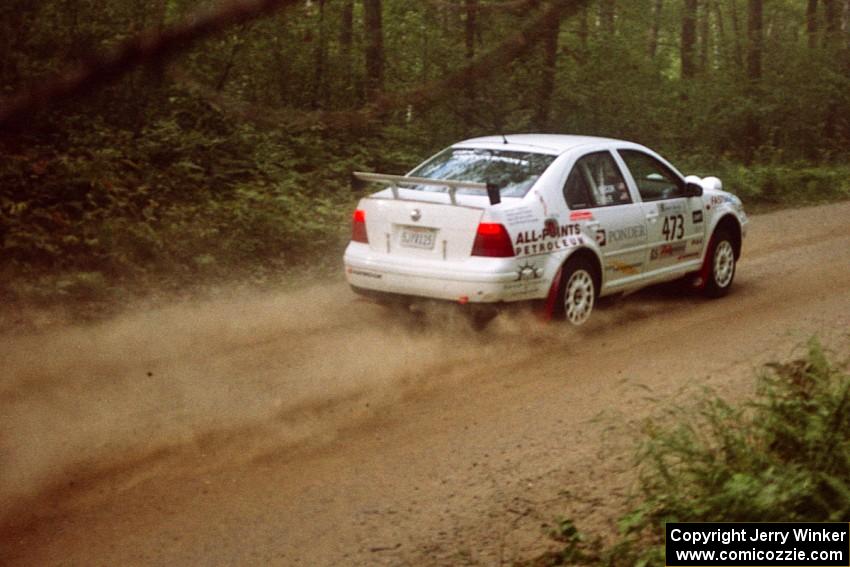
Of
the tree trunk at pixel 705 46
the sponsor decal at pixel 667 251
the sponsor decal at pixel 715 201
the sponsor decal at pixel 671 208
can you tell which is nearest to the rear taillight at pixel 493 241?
the sponsor decal at pixel 667 251

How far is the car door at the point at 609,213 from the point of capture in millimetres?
10141

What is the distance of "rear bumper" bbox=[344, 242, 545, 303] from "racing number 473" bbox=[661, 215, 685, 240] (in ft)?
6.82

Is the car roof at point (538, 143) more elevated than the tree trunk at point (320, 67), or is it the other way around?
the tree trunk at point (320, 67)

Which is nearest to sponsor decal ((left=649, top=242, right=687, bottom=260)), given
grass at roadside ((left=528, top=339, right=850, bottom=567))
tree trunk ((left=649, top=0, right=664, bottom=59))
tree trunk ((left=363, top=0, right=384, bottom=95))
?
grass at roadside ((left=528, top=339, right=850, bottom=567))

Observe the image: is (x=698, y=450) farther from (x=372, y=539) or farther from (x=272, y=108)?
(x=272, y=108)

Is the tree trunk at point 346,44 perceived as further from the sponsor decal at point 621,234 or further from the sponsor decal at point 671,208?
the sponsor decal at point 621,234

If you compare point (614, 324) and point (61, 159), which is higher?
point (61, 159)

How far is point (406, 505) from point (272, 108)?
12.7 ft

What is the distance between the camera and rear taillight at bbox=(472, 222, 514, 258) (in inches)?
365

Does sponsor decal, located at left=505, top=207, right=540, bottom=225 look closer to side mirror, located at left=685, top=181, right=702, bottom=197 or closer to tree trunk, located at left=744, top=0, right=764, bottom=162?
side mirror, located at left=685, top=181, right=702, bottom=197

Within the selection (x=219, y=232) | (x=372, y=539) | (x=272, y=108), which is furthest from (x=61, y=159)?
(x=272, y=108)

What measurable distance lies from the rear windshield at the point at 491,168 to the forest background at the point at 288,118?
0.39 metres

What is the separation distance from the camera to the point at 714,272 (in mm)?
11969

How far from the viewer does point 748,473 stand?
5.90 meters
